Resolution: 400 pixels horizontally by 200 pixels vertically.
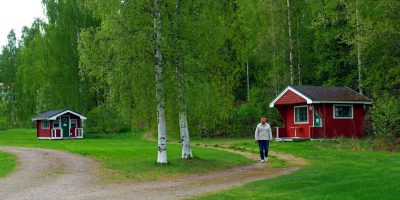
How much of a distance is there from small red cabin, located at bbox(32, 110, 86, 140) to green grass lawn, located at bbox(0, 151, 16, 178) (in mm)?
21320

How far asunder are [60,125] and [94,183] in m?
31.9

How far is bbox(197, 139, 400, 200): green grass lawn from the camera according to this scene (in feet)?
37.5

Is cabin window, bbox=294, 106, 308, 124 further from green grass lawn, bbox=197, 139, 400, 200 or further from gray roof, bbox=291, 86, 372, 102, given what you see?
green grass lawn, bbox=197, 139, 400, 200

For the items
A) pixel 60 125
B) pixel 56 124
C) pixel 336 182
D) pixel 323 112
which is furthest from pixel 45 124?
pixel 336 182

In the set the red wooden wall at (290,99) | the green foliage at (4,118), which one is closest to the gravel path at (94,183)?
the red wooden wall at (290,99)

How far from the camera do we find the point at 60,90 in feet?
155

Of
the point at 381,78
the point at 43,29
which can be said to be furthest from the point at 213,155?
the point at 43,29

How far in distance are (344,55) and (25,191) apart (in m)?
32.3

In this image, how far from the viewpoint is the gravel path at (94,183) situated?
1219cm

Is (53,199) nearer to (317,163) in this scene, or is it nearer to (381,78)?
(317,163)

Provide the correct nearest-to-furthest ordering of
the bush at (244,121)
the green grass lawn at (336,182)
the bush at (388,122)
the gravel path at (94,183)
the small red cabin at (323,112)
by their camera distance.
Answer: the green grass lawn at (336,182)
the gravel path at (94,183)
the bush at (388,122)
the small red cabin at (323,112)
the bush at (244,121)

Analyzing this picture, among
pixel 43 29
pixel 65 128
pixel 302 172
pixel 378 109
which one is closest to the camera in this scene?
pixel 302 172

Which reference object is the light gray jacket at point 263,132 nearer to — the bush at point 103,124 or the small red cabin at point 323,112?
the small red cabin at point 323,112

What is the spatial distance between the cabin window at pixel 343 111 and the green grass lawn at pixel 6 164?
18980 millimetres
